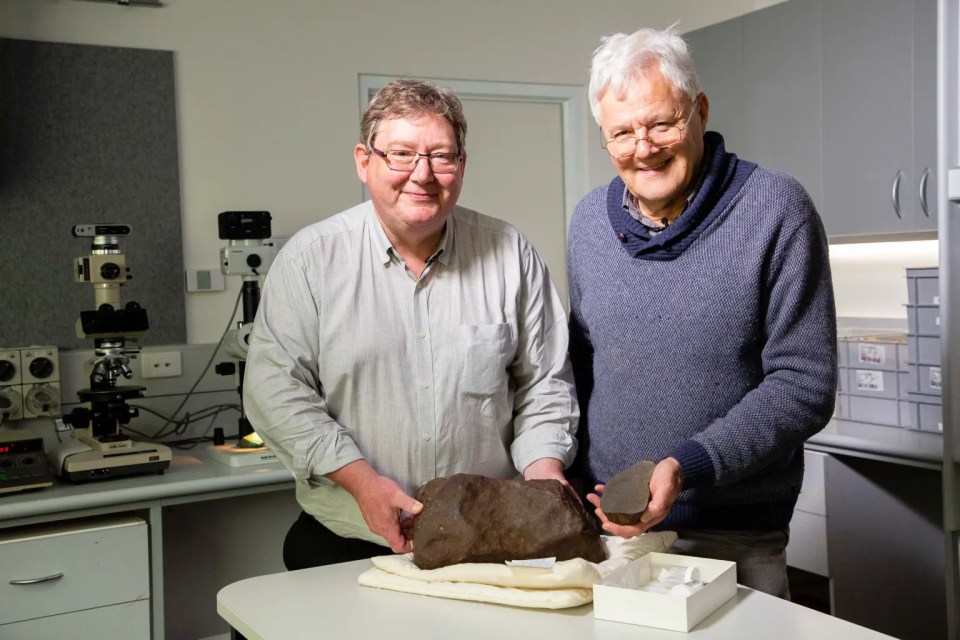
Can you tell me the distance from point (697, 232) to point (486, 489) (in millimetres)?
558

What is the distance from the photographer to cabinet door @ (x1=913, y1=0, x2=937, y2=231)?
307 cm

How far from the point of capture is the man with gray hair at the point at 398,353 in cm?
173

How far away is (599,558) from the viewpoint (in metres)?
1.56

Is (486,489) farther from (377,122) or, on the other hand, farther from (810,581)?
(810,581)

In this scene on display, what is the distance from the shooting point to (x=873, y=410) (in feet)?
11.0

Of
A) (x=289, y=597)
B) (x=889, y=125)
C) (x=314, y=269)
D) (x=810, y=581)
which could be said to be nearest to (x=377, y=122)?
(x=314, y=269)

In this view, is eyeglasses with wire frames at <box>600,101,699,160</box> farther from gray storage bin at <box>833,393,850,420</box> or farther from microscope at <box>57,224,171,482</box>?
gray storage bin at <box>833,393,850,420</box>

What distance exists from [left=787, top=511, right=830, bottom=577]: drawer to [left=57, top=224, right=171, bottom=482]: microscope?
2086 mm

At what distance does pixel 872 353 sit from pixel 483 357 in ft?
6.59

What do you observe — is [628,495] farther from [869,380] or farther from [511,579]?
[869,380]

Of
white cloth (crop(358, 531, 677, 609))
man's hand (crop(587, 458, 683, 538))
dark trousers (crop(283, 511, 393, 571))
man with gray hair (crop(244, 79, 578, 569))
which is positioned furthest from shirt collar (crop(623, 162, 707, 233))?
dark trousers (crop(283, 511, 393, 571))

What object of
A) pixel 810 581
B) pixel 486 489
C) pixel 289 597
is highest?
pixel 486 489

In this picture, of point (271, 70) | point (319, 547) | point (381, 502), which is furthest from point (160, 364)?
point (381, 502)

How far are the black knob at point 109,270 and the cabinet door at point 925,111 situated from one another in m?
2.47
